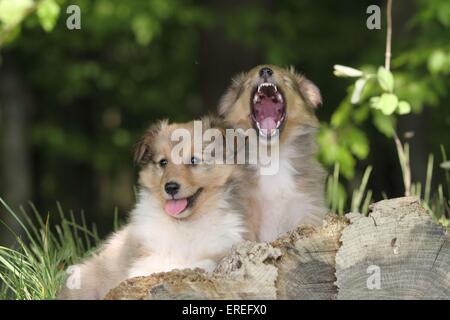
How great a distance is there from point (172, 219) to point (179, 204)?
0.35ft

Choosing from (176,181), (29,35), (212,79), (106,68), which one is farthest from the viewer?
(106,68)

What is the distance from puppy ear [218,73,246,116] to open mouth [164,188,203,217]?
1043 mm

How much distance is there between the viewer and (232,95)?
6.12m

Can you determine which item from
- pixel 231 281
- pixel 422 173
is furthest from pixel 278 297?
pixel 422 173

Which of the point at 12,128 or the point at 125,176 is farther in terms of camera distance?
the point at 125,176

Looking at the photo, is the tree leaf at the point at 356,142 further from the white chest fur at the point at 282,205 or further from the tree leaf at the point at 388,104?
the white chest fur at the point at 282,205

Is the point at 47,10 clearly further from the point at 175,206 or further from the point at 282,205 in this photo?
the point at 282,205

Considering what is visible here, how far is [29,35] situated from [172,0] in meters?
3.76

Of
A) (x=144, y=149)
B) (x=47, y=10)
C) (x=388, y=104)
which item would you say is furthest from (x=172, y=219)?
(x=47, y=10)

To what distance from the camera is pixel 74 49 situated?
539 inches

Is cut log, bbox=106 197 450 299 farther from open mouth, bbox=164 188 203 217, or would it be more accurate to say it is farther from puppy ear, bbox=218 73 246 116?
puppy ear, bbox=218 73 246 116

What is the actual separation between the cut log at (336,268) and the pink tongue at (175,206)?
3.08 feet

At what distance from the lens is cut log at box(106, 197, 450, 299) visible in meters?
4.10
